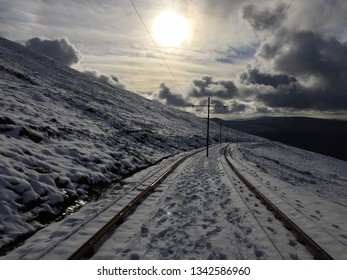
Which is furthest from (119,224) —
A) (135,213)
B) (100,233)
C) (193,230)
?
(193,230)

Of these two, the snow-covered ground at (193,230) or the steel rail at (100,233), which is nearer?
the steel rail at (100,233)

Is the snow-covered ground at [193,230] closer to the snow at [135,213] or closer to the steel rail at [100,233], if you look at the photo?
the snow at [135,213]

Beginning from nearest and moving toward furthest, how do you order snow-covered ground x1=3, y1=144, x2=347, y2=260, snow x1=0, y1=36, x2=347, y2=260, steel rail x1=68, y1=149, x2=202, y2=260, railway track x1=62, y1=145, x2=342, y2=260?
steel rail x1=68, y1=149, x2=202, y2=260
railway track x1=62, y1=145, x2=342, y2=260
snow-covered ground x1=3, y1=144, x2=347, y2=260
snow x1=0, y1=36, x2=347, y2=260

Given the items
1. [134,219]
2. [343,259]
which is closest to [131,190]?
[134,219]

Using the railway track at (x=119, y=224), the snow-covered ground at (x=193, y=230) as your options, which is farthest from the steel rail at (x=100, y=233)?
the snow-covered ground at (x=193, y=230)

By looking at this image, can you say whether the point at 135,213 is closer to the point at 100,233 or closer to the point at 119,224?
the point at 119,224

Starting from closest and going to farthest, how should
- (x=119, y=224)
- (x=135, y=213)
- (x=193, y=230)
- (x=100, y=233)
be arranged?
(x=100, y=233) < (x=193, y=230) < (x=119, y=224) < (x=135, y=213)

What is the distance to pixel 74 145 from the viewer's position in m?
23.8

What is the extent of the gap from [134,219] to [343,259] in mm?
6402

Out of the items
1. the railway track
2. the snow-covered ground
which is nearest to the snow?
the snow-covered ground

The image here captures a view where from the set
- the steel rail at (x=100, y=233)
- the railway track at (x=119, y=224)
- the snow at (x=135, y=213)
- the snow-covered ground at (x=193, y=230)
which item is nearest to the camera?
the steel rail at (x=100, y=233)

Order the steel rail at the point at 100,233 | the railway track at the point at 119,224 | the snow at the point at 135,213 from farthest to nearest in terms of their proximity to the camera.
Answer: the snow at the point at 135,213, the railway track at the point at 119,224, the steel rail at the point at 100,233

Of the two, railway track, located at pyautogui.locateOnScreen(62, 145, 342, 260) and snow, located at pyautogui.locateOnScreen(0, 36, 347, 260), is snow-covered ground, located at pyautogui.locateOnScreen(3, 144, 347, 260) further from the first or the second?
railway track, located at pyautogui.locateOnScreen(62, 145, 342, 260)
